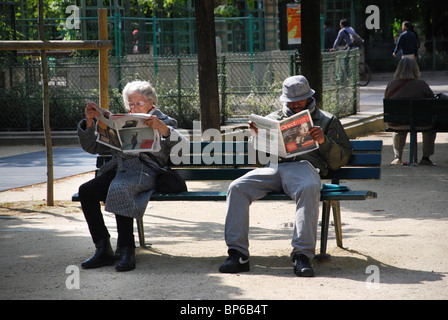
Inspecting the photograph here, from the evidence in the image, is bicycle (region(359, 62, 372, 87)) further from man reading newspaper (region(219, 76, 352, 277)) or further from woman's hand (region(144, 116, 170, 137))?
woman's hand (region(144, 116, 170, 137))

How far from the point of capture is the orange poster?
13.3 m

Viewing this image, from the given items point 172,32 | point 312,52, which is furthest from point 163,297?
point 172,32

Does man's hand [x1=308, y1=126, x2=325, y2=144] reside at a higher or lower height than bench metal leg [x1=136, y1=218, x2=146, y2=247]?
higher

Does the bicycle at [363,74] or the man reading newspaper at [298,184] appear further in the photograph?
the bicycle at [363,74]

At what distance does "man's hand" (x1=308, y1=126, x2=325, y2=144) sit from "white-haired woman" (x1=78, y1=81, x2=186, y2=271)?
3.55 ft

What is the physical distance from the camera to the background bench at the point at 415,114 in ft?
32.6

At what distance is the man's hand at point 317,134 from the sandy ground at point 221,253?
35.4 inches

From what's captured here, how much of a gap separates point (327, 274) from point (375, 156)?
1242 millimetres

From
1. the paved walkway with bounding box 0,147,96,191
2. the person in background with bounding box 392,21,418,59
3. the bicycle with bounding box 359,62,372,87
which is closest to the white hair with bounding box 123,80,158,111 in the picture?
the paved walkway with bounding box 0,147,96,191

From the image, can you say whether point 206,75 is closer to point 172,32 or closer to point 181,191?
point 181,191

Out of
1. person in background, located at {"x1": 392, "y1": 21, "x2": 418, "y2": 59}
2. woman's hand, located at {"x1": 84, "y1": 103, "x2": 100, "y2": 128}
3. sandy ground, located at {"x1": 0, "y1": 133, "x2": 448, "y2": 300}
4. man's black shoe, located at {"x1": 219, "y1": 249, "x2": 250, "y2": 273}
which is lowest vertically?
sandy ground, located at {"x1": 0, "y1": 133, "x2": 448, "y2": 300}

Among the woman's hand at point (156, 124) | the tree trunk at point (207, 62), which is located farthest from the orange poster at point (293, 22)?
the woman's hand at point (156, 124)

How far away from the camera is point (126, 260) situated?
5430mm

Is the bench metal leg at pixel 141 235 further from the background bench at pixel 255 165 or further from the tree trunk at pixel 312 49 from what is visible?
the tree trunk at pixel 312 49
